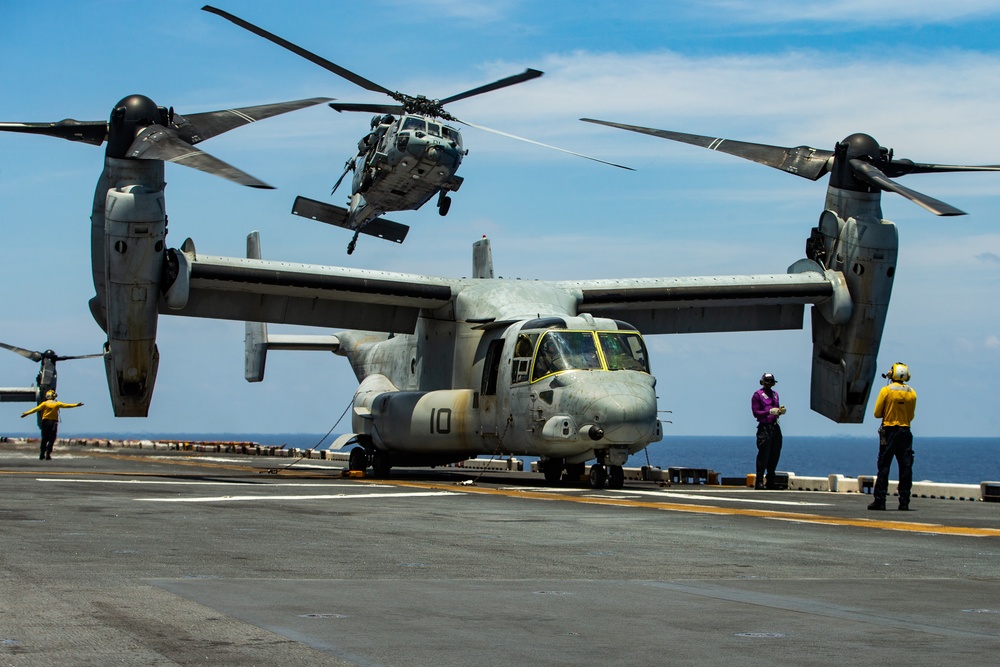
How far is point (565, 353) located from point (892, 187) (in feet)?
24.2

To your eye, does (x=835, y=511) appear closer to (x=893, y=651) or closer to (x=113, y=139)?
(x=893, y=651)

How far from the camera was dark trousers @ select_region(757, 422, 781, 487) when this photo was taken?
21406 millimetres

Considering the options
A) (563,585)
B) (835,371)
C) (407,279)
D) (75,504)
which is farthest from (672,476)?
(563,585)

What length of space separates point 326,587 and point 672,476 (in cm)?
1810

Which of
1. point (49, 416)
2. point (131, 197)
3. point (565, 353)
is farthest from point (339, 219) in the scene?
point (565, 353)

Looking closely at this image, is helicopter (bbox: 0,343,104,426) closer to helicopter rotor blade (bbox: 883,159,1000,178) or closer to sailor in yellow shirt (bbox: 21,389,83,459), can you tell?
sailor in yellow shirt (bbox: 21,389,83,459)

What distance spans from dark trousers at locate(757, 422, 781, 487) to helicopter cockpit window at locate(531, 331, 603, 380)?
398cm

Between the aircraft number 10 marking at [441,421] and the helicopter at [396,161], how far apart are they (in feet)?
46.1

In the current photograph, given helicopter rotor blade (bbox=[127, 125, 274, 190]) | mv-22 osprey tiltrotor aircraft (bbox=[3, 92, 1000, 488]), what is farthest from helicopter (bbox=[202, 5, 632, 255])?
helicopter rotor blade (bbox=[127, 125, 274, 190])

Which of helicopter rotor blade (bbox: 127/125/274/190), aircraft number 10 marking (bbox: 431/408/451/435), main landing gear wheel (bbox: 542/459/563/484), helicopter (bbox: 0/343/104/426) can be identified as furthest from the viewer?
helicopter (bbox: 0/343/104/426)

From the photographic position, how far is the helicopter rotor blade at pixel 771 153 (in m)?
24.3

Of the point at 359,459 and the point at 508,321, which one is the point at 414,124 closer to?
the point at 359,459

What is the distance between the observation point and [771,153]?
25.1 metres

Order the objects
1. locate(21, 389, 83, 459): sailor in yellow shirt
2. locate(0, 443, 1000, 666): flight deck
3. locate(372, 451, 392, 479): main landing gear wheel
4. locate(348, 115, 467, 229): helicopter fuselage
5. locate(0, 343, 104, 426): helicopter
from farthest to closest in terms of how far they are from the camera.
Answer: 1. locate(0, 343, 104, 426): helicopter
2. locate(348, 115, 467, 229): helicopter fuselage
3. locate(21, 389, 83, 459): sailor in yellow shirt
4. locate(372, 451, 392, 479): main landing gear wheel
5. locate(0, 443, 1000, 666): flight deck
